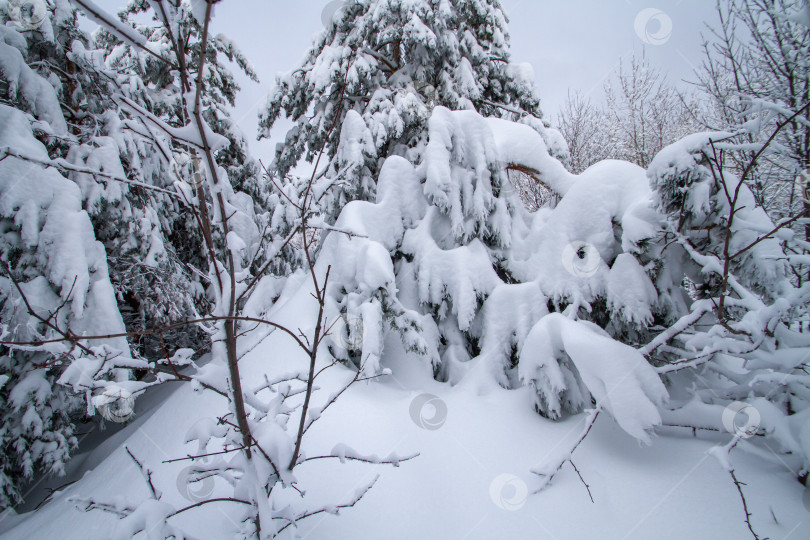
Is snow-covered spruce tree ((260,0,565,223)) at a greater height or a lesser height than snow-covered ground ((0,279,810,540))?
greater

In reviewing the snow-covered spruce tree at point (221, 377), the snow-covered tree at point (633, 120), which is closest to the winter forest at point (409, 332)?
the snow-covered spruce tree at point (221, 377)

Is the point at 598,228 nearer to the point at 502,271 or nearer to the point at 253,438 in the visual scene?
the point at 502,271

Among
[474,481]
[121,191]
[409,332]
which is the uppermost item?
[121,191]

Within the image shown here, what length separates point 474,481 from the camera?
2074mm

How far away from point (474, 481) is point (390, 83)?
6.31 meters

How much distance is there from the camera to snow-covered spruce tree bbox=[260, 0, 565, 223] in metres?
5.63

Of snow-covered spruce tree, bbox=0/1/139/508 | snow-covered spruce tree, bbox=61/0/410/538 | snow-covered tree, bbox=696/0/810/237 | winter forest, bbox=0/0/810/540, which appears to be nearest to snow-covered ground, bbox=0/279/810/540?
winter forest, bbox=0/0/810/540

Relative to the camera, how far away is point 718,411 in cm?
217

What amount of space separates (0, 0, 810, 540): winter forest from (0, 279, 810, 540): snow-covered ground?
0.01 meters

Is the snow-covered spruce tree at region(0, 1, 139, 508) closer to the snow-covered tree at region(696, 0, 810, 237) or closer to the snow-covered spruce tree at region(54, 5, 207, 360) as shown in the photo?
the snow-covered spruce tree at region(54, 5, 207, 360)

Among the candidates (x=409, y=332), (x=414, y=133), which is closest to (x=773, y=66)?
(x=414, y=133)

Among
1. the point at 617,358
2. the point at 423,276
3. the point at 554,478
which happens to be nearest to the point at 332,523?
the point at 554,478

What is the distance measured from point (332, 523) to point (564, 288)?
88.5 inches

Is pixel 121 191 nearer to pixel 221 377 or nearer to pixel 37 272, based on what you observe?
pixel 37 272
